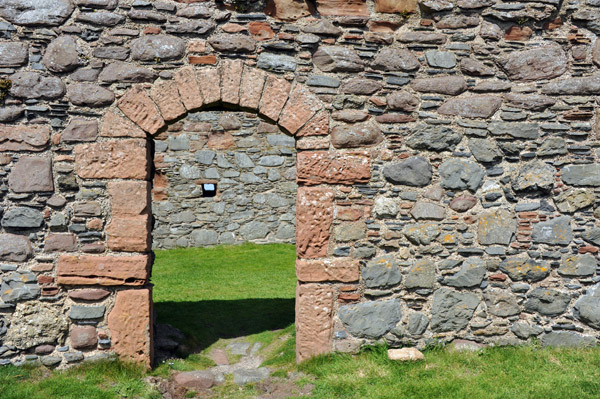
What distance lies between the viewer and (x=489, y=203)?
15.8 ft

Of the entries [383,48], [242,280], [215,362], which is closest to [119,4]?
[383,48]

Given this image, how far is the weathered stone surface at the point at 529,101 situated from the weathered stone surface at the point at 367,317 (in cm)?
214

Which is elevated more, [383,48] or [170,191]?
[383,48]

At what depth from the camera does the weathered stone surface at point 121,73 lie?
4.51 meters

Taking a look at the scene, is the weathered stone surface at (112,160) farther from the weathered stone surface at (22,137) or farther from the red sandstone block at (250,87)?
the red sandstone block at (250,87)

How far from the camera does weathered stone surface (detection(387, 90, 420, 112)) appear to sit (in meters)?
4.71

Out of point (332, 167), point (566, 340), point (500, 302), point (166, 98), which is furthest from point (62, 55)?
point (566, 340)

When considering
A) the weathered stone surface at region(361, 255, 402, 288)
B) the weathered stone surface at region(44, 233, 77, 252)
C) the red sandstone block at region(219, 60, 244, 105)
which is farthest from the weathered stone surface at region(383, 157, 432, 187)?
the weathered stone surface at region(44, 233, 77, 252)

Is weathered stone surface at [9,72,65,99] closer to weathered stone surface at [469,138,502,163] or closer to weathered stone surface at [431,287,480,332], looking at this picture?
weathered stone surface at [469,138,502,163]

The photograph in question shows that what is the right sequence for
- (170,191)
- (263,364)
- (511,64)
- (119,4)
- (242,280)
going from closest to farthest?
(119,4), (511,64), (263,364), (242,280), (170,191)

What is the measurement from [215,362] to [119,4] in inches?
138

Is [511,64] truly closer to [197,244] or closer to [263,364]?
[263,364]

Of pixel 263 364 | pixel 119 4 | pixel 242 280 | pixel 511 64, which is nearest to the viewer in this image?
pixel 119 4

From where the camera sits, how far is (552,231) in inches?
189
